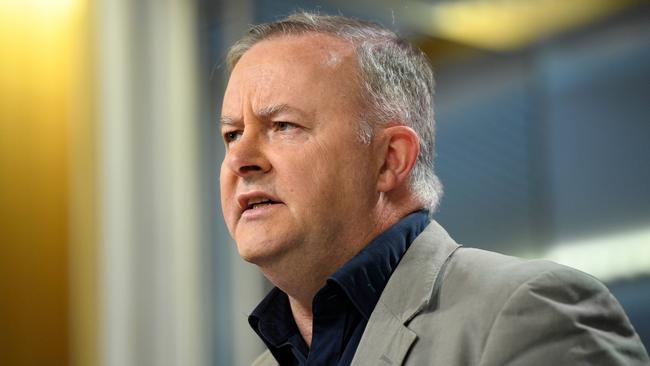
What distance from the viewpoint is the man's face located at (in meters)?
1.33

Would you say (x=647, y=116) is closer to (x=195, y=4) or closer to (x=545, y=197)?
(x=545, y=197)

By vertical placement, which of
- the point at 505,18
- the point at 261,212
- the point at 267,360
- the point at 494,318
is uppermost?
the point at 505,18

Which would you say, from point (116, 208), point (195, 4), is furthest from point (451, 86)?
point (116, 208)

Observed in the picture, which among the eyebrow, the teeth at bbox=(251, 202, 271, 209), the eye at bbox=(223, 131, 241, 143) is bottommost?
the teeth at bbox=(251, 202, 271, 209)

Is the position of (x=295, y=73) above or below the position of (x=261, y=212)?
above

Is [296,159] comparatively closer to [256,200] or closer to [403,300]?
[256,200]

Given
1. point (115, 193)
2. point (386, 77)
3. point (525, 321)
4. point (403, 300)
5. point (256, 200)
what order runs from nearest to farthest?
point (525, 321), point (403, 300), point (256, 200), point (386, 77), point (115, 193)

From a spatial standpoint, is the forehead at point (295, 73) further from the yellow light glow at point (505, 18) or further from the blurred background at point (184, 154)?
the yellow light glow at point (505, 18)

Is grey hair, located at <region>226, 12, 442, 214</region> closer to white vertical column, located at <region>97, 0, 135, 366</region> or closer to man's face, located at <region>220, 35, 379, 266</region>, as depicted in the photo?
man's face, located at <region>220, 35, 379, 266</region>

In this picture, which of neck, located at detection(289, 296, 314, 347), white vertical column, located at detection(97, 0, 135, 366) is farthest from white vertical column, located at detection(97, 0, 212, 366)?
neck, located at detection(289, 296, 314, 347)

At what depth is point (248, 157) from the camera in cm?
135

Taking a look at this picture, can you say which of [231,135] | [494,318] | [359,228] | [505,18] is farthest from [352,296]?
[505,18]

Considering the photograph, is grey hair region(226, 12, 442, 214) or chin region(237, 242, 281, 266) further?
grey hair region(226, 12, 442, 214)

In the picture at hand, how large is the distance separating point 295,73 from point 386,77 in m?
0.16
